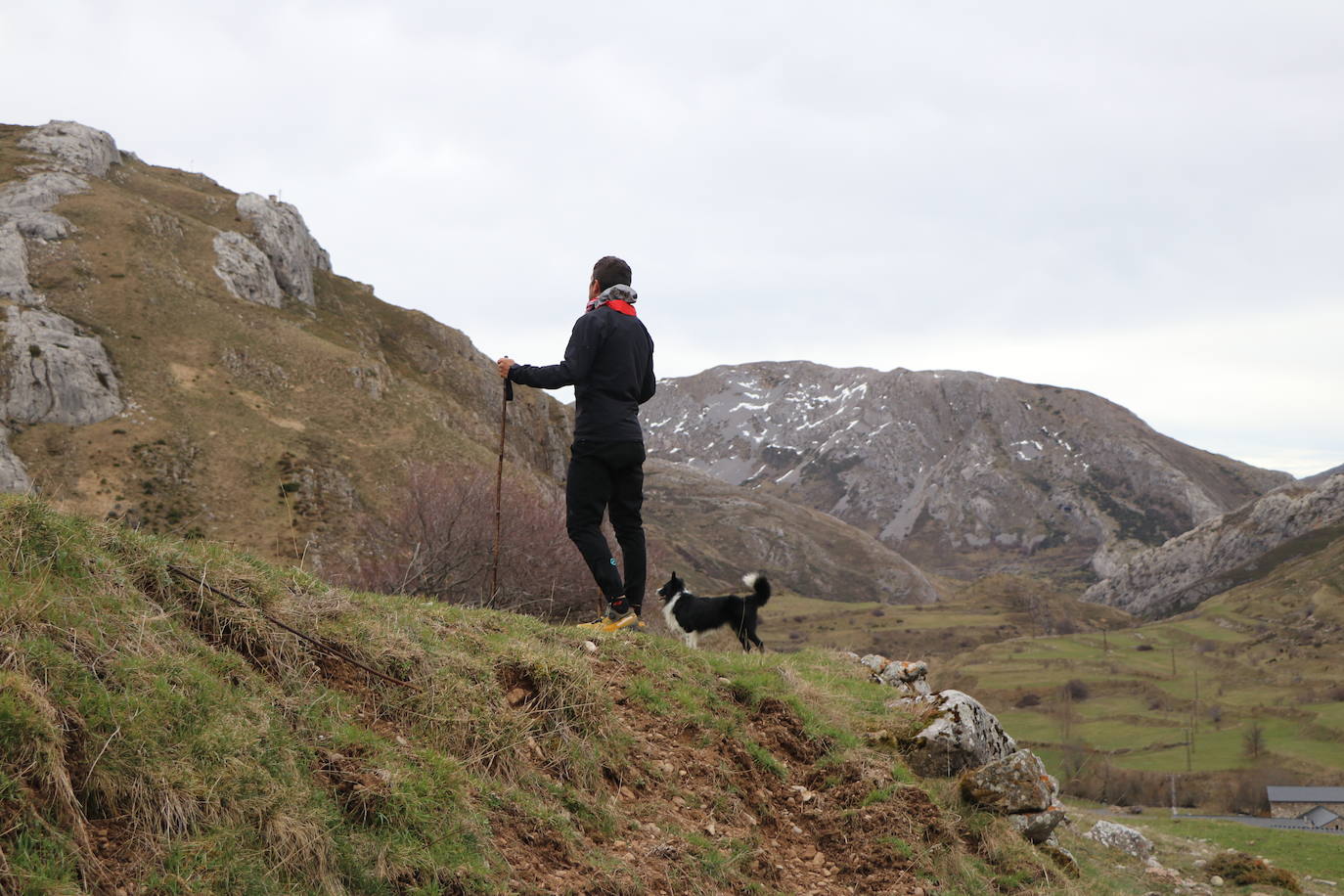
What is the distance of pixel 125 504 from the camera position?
174 ft

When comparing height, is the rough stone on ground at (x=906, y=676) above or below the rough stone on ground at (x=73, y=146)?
below

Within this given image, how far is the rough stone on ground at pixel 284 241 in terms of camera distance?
91688 millimetres

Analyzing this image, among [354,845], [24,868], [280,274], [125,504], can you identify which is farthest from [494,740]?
[280,274]

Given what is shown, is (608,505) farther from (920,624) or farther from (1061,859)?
(920,624)

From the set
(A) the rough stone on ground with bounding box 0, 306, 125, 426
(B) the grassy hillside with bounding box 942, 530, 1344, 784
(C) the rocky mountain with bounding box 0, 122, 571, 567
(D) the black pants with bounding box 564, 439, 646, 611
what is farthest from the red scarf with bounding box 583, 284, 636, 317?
(B) the grassy hillside with bounding box 942, 530, 1344, 784

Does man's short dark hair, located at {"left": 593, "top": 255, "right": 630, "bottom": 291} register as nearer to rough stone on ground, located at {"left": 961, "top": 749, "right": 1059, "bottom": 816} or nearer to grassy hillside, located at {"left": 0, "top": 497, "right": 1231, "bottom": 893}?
grassy hillside, located at {"left": 0, "top": 497, "right": 1231, "bottom": 893}

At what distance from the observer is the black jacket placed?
8.10m

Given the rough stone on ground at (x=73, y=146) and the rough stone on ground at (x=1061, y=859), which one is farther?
the rough stone on ground at (x=73, y=146)

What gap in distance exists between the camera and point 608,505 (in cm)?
860

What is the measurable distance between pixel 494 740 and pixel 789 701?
152 inches

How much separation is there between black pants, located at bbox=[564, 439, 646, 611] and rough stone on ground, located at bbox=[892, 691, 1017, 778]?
3.30 m

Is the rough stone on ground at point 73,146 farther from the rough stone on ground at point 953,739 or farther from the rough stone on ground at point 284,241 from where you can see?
the rough stone on ground at point 953,739

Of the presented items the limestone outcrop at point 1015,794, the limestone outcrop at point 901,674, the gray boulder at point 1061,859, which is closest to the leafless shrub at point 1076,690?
the limestone outcrop at point 901,674

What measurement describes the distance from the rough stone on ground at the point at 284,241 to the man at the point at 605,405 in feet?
304
